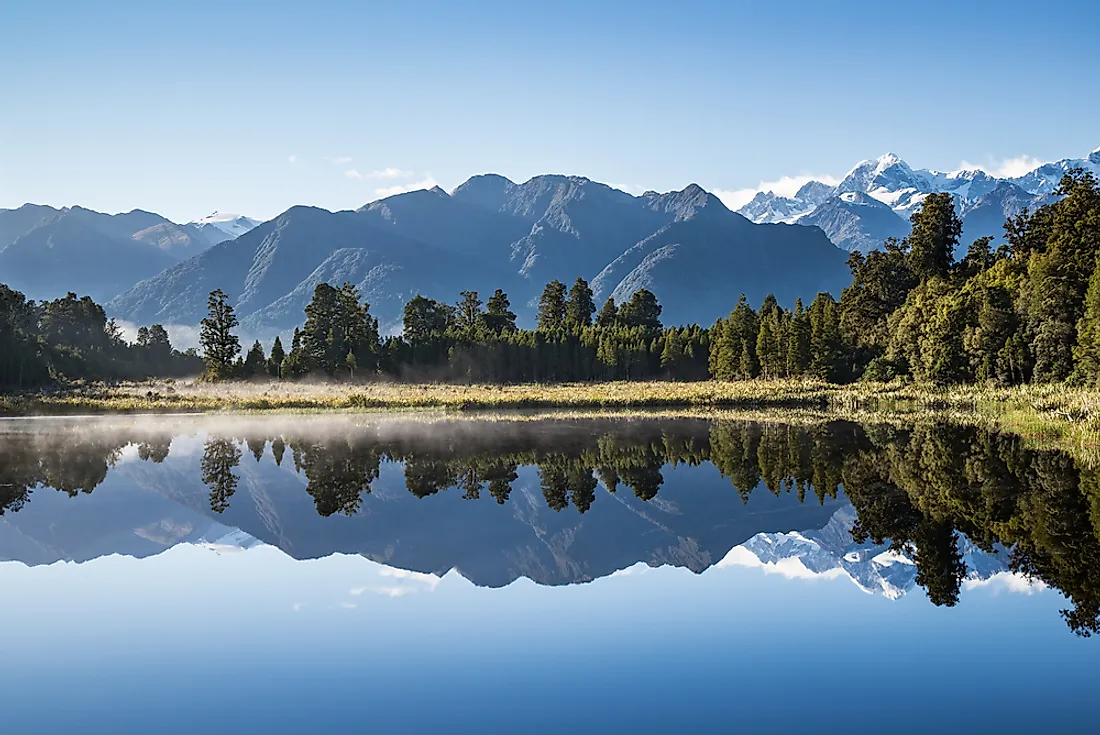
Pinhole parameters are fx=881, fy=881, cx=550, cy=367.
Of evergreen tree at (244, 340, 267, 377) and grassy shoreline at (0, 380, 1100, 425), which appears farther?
evergreen tree at (244, 340, 267, 377)

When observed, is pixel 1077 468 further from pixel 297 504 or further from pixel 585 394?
pixel 585 394

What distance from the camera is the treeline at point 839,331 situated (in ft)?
211

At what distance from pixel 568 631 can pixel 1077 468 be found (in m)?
20.9

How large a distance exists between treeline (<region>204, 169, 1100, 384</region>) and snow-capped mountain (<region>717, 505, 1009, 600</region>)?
44486 mm

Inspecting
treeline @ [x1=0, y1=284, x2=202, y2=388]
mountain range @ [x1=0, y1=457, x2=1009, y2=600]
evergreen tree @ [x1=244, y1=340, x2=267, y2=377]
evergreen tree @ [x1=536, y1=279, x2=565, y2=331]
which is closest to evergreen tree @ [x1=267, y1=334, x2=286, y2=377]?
evergreen tree @ [x1=244, y1=340, x2=267, y2=377]

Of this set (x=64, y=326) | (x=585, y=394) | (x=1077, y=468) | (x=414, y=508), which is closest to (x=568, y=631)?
(x=414, y=508)

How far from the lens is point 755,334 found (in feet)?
344

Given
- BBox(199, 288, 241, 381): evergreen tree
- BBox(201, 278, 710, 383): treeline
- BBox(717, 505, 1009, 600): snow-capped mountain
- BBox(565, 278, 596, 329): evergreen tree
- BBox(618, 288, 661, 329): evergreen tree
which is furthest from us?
BBox(618, 288, 661, 329): evergreen tree

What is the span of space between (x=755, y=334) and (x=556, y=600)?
3746 inches

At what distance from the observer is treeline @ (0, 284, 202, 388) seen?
78562mm

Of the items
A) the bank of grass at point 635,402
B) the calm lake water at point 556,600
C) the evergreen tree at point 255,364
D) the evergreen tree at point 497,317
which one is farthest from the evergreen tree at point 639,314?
the calm lake water at point 556,600

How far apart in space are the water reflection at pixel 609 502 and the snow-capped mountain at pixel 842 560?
6cm

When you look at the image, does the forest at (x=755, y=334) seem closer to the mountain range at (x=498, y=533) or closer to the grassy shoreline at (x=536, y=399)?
the grassy shoreline at (x=536, y=399)

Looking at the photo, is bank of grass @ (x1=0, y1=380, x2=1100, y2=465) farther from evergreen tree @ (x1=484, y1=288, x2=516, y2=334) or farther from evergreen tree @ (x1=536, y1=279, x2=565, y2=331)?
evergreen tree @ (x1=536, y1=279, x2=565, y2=331)
